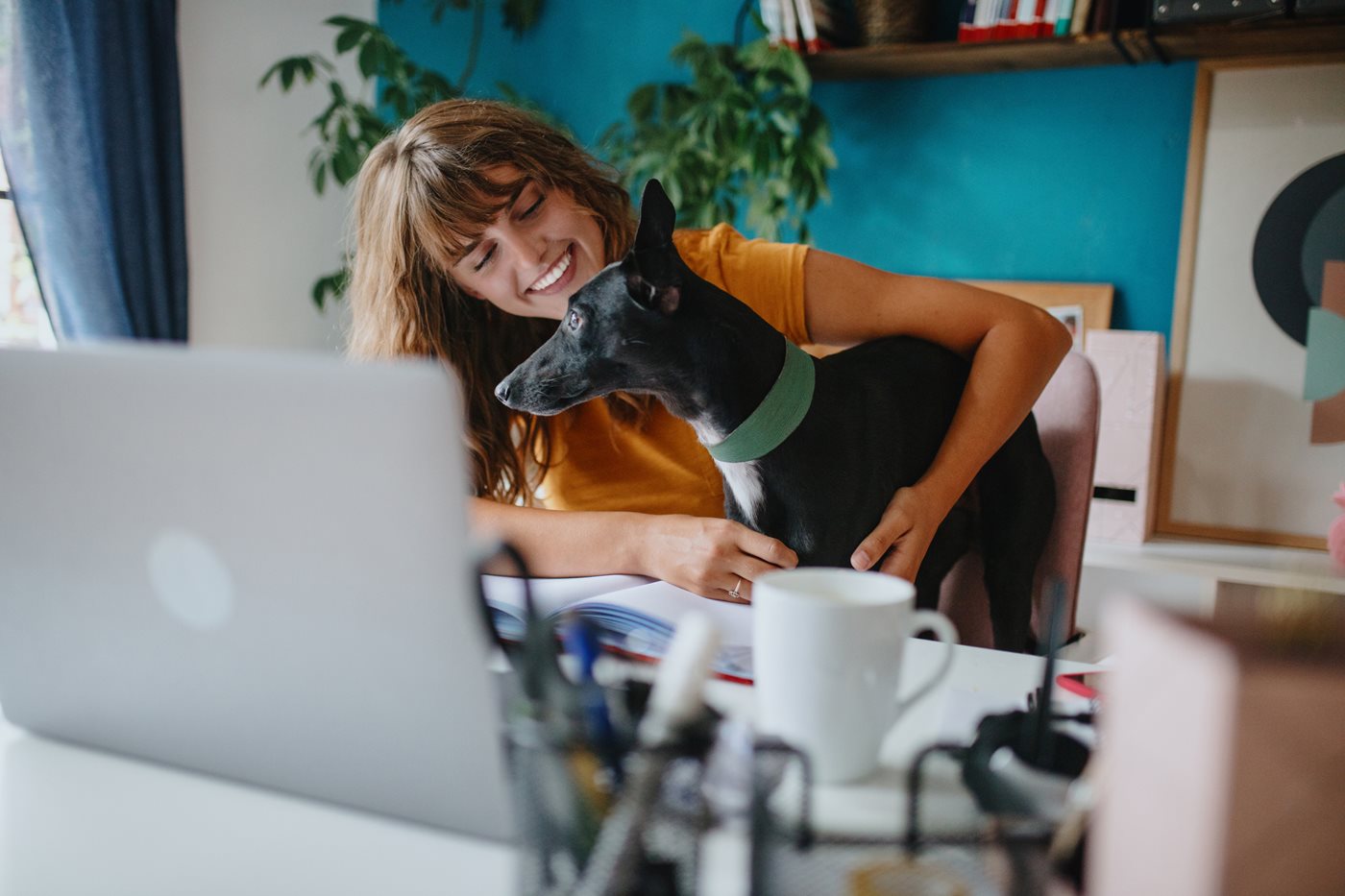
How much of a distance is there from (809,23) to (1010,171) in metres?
0.55

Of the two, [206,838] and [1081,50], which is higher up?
[1081,50]

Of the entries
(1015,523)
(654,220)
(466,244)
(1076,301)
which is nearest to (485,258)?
(466,244)

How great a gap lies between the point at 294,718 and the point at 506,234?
85cm

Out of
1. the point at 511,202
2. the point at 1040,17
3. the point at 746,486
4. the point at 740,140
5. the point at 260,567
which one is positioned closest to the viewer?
the point at 260,567

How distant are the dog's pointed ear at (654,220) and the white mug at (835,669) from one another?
53 cm

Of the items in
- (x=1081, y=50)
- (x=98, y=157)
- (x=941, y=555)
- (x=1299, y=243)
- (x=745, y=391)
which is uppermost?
(x=1081, y=50)

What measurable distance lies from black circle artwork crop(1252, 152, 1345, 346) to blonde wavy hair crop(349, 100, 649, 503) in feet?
4.59

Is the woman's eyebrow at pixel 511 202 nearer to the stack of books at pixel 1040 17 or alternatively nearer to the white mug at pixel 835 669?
the white mug at pixel 835 669

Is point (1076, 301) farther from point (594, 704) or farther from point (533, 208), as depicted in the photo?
point (594, 704)

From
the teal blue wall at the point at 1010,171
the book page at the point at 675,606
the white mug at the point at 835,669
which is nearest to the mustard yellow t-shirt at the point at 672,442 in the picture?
the book page at the point at 675,606

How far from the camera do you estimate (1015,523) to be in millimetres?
1301

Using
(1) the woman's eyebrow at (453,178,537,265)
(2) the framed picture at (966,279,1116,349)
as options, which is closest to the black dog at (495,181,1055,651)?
(1) the woman's eyebrow at (453,178,537,265)

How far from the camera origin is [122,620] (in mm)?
552

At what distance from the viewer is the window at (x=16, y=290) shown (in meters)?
2.47
